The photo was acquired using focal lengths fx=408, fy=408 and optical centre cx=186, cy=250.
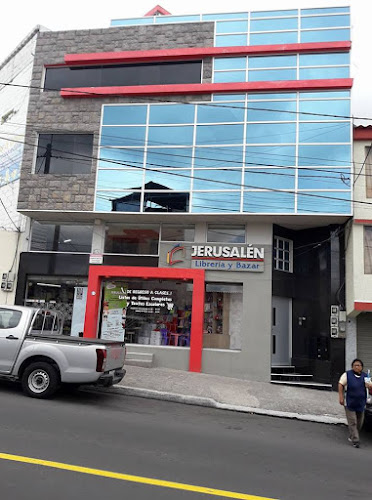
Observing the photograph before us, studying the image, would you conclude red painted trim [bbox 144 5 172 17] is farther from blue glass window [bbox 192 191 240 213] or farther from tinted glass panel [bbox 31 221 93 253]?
tinted glass panel [bbox 31 221 93 253]

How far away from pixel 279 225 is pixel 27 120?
32.6 ft

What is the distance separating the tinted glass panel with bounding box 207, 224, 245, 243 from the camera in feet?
45.7

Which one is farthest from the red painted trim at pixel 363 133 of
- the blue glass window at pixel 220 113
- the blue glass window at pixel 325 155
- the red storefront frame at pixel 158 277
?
the red storefront frame at pixel 158 277

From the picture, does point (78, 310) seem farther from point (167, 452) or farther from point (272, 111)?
point (167, 452)

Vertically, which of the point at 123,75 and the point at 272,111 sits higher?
the point at 123,75

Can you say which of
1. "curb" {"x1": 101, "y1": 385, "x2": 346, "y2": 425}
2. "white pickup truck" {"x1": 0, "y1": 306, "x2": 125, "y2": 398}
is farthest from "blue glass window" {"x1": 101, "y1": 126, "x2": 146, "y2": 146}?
"curb" {"x1": 101, "y1": 385, "x2": 346, "y2": 425}

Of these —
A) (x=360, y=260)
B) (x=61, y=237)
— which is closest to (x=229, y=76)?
(x=360, y=260)

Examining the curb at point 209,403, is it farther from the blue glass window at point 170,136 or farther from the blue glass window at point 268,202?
the blue glass window at point 170,136

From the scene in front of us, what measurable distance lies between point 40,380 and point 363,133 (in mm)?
11838

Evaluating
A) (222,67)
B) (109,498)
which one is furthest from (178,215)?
(109,498)

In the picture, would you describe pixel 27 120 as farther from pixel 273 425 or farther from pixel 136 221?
pixel 273 425

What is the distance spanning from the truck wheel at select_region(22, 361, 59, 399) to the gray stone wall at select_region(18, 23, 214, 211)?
695 cm

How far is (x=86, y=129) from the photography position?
47.5ft

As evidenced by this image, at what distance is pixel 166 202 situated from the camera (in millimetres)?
13617
